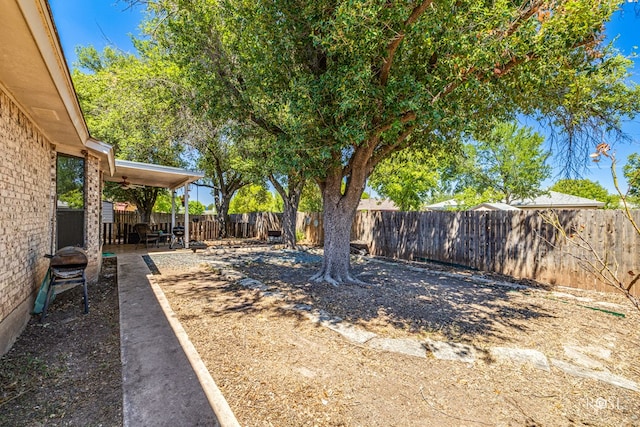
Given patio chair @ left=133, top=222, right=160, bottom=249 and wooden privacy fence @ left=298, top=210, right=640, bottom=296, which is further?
patio chair @ left=133, top=222, right=160, bottom=249

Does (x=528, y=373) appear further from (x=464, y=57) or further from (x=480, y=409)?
(x=464, y=57)

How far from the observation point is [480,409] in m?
2.53

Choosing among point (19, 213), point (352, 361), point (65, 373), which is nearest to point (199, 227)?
point (19, 213)

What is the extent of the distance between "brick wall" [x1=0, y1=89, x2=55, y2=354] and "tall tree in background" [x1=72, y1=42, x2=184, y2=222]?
5.21 m

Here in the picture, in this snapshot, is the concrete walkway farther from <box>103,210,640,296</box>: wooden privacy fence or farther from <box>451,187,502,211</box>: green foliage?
<box>451,187,502,211</box>: green foliage

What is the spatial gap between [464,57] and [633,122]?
3963 millimetres

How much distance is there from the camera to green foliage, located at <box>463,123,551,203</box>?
68.0 feet

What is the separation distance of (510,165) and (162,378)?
2431 centimetres

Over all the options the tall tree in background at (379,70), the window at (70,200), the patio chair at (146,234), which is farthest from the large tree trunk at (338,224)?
the patio chair at (146,234)

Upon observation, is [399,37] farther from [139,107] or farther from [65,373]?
[139,107]

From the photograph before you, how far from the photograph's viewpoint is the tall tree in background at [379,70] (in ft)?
14.8

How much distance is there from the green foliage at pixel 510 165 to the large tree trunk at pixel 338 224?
653 inches

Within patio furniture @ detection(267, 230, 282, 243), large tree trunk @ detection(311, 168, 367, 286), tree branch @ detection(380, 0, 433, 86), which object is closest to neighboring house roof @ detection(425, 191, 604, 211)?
patio furniture @ detection(267, 230, 282, 243)

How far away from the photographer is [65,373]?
304 cm
